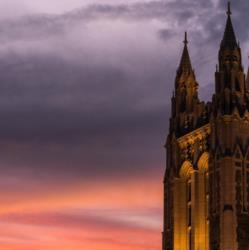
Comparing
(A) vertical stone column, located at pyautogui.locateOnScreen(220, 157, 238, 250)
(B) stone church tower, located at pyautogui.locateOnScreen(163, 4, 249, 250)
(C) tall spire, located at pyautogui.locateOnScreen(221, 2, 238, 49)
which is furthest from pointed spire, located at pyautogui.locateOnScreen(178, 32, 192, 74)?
(A) vertical stone column, located at pyautogui.locateOnScreen(220, 157, 238, 250)

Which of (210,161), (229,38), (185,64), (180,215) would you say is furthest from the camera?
(185,64)

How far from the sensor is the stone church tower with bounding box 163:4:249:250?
55.4 m

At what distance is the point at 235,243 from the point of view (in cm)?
5438

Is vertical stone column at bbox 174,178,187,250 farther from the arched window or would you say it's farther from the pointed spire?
the pointed spire

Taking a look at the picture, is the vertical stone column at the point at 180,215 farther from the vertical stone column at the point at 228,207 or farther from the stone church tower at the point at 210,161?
the vertical stone column at the point at 228,207

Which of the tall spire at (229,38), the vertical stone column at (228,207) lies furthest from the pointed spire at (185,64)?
the vertical stone column at (228,207)

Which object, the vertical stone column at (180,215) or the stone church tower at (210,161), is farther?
the vertical stone column at (180,215)

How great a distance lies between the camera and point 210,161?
189 feet

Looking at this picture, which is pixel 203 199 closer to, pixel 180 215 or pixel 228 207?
pixel 180 215

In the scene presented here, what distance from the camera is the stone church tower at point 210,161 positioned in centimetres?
5538

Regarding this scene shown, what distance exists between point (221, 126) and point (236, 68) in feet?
15.6

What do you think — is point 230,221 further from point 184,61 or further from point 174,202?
point 184,61

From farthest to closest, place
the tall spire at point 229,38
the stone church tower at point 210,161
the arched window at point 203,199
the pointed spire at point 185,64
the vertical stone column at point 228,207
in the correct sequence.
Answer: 1. the pointed spire at point 185,64
2. the tall spire at point 229,38
3. the arched window at point 203,199
4. the stone church tower at point 210,161
5. the vertical stone column at point 228,207

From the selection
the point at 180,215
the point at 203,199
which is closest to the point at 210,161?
the point at 203,199
